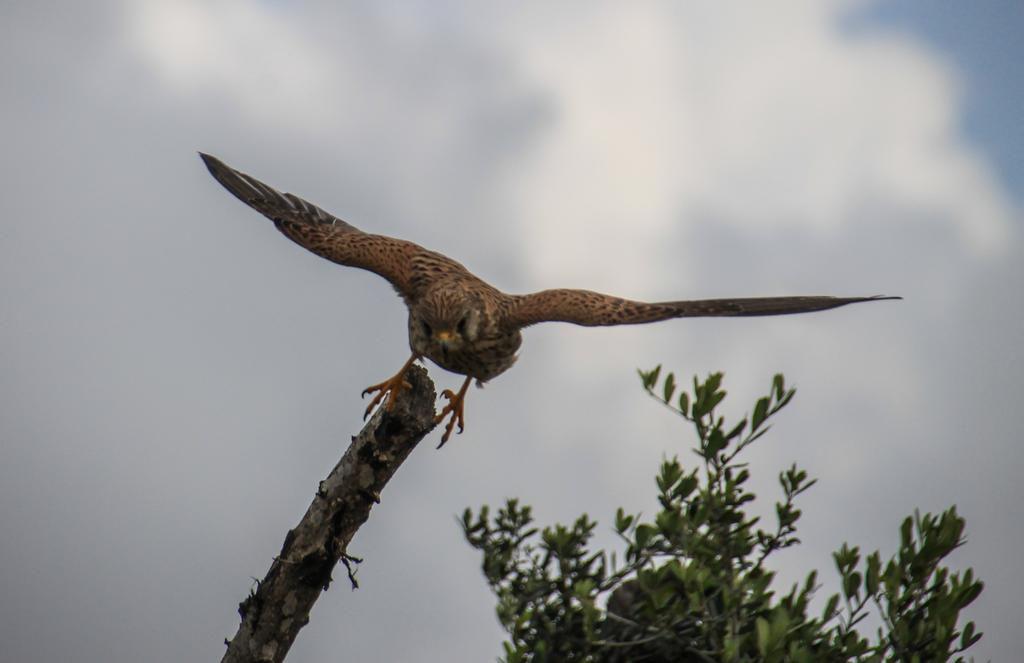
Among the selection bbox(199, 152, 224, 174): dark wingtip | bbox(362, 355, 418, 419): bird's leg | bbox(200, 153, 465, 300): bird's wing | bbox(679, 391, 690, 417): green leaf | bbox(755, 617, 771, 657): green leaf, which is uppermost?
bbox(199, 152, 224, 174): dark wingtip

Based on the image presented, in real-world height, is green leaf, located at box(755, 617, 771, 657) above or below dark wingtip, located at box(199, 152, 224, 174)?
below

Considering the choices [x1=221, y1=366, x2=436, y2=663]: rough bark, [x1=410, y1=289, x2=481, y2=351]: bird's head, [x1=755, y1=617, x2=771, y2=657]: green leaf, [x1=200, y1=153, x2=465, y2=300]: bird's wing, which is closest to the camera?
[x1=755, y1=617, x2=771, y2=657]: green leaf

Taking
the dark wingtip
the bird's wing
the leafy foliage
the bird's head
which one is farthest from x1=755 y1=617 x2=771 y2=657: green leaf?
the dark wingtip

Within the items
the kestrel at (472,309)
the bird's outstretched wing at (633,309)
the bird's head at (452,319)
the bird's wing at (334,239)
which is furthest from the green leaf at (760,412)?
the bird's wing at (334,239)

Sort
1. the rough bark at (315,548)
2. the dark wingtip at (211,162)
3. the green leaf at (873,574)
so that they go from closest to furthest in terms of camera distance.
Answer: the green leaf at (873,574), the rough bark at (315,548), the dark wingtip at (211,162)

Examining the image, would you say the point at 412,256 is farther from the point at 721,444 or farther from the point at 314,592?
the point at 721,444

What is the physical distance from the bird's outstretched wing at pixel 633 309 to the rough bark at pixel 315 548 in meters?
1.16

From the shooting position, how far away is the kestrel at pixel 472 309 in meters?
7.32

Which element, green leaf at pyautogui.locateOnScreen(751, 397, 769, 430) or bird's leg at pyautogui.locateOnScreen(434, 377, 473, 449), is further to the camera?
bird's leg at pyautogui.locateOnScreen(434, 377, 473, 449)

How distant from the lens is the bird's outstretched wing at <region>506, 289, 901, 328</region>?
735 centimetres

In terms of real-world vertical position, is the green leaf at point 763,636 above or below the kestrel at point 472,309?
below

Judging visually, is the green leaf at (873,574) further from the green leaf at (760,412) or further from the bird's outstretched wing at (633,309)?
the bird's outstretched wing at (633,309)

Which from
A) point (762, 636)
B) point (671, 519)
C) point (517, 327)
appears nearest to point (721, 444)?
point (671, 519)

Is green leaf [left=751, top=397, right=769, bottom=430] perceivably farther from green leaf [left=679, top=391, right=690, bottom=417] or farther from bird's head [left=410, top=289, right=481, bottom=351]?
bird's head [left=410, top=289, right=481, bottom=351]
